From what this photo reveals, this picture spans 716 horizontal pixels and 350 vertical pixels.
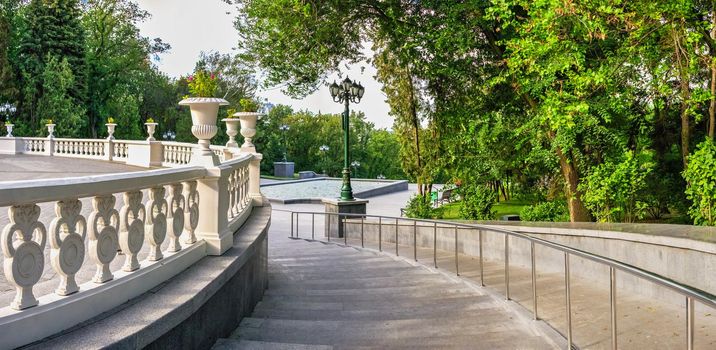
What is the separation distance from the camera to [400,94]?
22.4 metres

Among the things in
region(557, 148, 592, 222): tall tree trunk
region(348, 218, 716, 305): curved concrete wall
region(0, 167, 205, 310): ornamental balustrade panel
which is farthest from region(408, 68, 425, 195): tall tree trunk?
region(0, 167, 205, 310): ornamental balustrade panel

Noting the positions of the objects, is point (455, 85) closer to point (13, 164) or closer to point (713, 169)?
point (713, 169)

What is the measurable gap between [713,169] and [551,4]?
3.63 metres

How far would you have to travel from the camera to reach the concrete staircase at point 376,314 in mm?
4574

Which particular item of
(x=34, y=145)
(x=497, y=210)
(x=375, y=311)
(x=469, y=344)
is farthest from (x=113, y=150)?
(x=469, y=344)

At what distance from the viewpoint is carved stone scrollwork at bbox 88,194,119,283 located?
10.6 ft

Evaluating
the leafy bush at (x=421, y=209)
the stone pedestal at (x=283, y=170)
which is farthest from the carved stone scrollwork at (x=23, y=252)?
the stone pedestal at (x=283, y=170)

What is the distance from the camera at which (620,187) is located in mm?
10102

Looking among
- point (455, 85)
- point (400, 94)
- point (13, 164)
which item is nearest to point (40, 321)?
point (455, 85)

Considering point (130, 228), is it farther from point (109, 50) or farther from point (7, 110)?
point (109, 50)

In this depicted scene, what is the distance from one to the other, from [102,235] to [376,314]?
10.6ft

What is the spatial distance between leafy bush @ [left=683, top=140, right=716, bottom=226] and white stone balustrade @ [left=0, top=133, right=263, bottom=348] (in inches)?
291

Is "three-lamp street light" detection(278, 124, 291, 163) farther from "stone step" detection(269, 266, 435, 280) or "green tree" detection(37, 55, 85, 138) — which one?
"stone step" detection(269, 266, 435, 280)

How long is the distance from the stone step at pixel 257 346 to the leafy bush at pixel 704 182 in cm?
Result: 725
